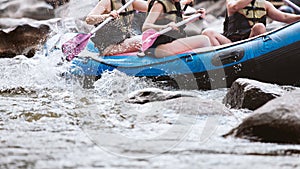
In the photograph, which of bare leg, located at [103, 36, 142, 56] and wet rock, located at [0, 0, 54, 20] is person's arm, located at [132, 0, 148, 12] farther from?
wet rock, located at [0, 0, 54, 20]

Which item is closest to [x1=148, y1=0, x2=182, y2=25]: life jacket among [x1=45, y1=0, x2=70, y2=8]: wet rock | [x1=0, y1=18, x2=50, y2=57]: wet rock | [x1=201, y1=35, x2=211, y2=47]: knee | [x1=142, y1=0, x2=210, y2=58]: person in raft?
[x1=142, y1=0, x2=210, y2=58]: person in raft

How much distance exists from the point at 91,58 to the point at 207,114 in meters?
2.26

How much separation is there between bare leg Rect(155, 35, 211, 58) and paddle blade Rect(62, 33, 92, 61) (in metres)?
0.93

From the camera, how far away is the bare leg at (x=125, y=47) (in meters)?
5.24

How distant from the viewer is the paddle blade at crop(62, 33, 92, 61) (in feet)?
17.5

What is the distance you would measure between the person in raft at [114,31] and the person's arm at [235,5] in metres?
1.07

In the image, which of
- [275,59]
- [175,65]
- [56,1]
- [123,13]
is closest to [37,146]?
[175,65]

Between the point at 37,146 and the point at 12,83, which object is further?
the point at 12,83

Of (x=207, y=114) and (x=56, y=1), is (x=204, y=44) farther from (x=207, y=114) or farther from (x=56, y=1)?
(x=56, y=1)

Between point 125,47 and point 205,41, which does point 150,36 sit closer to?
point 125,47

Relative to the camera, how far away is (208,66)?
→ 187 inches

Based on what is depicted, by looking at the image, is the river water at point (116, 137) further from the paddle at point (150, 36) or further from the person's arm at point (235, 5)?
the person's arm at point (235, 5)

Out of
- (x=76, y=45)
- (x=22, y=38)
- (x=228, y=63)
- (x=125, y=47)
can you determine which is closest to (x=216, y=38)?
(x=228, y=63)

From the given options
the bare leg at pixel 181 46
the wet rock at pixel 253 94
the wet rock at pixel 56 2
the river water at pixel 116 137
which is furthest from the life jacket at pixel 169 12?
the wet rock at pixel 56 2
